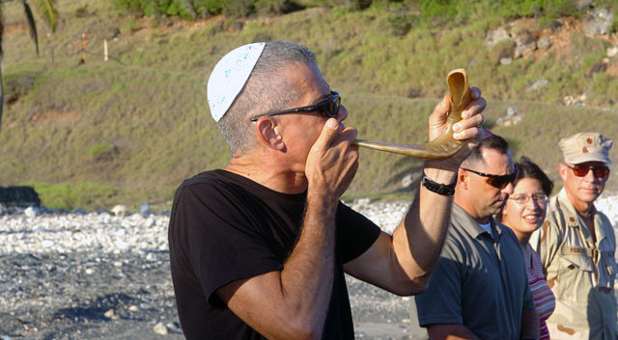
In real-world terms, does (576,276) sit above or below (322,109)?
below

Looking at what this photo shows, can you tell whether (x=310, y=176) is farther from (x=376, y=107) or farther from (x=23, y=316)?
(x=376, y=107)

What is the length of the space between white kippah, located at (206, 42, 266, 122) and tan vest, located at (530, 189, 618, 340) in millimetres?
3177

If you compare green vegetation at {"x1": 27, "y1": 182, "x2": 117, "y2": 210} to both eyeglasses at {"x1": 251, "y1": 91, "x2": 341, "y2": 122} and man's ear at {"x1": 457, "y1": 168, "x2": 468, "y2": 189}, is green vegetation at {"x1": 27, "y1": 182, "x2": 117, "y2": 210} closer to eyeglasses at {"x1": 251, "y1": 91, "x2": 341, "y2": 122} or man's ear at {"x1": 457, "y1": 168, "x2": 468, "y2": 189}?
man's ear at {"x1": 457, "y1": 168, "x2": 468, "y2": 189}

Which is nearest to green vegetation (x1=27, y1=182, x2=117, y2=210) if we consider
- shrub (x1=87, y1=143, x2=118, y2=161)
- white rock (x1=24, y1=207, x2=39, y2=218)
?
shrub (x1=87, y1=143, x2=118, y2=161)

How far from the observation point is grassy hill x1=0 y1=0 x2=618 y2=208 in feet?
130

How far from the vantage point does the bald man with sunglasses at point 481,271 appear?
4094 mm

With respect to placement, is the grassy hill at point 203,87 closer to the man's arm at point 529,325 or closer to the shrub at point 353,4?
the shrub at point 353,4

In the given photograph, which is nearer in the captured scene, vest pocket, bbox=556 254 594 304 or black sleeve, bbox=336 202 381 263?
black sleeve, bbox=336 202 381 263

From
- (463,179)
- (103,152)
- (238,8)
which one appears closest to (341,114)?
(463,179)

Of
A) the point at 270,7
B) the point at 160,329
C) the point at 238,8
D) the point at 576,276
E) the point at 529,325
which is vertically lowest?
the point at 238,8

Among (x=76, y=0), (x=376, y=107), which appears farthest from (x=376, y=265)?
(x=76, y=0)

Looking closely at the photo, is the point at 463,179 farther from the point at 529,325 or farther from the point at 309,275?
the point at 309,275

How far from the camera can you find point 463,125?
3.14 m

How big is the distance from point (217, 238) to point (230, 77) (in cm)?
45
